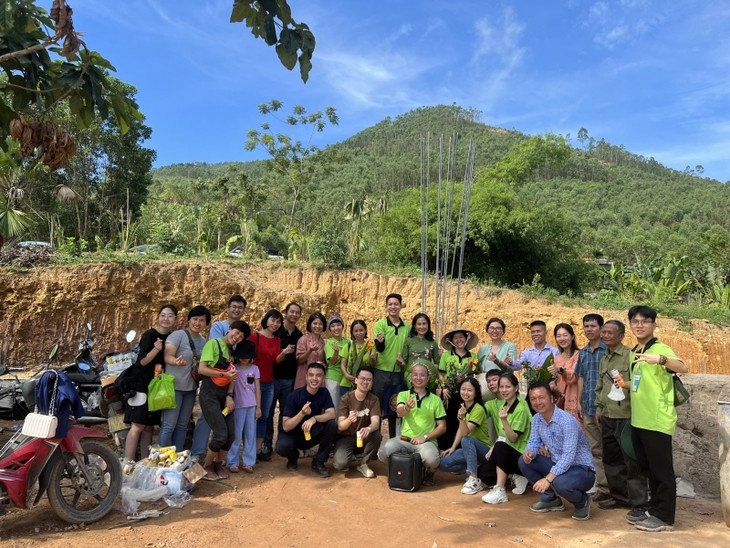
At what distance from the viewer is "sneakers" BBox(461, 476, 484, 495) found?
4.63m

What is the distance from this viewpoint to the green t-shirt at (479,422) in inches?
190

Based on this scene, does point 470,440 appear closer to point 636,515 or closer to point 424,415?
point 424,415

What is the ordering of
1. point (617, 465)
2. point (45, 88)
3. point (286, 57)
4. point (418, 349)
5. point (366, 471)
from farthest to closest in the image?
A: point (418, 349)
point (366, 471)
point (617, 465)
point (45, 88)
point (286, 57)

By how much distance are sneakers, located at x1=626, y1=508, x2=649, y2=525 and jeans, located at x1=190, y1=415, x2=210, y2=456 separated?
3606 mm

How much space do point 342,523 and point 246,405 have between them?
149 centimetres

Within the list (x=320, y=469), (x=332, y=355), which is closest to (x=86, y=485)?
(x=320, y=469)

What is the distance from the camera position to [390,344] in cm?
563

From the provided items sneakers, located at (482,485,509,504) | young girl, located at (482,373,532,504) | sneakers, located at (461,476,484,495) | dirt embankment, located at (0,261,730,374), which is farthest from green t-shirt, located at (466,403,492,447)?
dirt embankment, located at (0,261,730,374)

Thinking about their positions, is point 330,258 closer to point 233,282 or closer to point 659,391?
point 233,282

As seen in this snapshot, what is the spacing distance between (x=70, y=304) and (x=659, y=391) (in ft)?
41.4

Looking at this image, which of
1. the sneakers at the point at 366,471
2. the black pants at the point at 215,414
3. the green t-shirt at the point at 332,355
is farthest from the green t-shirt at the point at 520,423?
the black pants at the point at 215,414

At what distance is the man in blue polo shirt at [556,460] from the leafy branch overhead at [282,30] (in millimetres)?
3050

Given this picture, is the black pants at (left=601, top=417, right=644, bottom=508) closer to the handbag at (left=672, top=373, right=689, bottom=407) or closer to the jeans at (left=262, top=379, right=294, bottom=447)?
the handbag at (left=672, top=373, right=689, bottom=407)

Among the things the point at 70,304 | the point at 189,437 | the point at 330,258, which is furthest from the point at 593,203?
the point at 189,437
